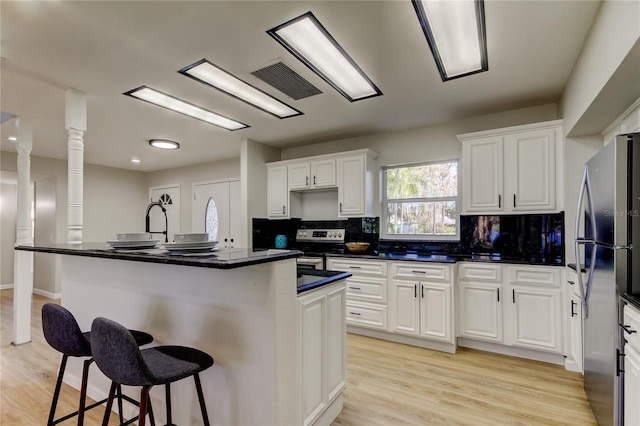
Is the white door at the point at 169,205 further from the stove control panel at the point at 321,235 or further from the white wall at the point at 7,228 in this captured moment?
Answer: the stove control panel at the point at 321,235

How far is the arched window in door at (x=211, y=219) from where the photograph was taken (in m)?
5.89

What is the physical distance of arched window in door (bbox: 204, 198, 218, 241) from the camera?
19.3 feet

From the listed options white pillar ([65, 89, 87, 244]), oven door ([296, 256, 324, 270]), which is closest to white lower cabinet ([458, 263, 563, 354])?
oven door ([296, 256, 324, 270])

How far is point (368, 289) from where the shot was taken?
11.4ft

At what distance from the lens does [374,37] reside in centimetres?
204

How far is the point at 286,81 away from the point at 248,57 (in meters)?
0.44

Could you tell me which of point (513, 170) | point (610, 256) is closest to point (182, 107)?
point (513, 170)

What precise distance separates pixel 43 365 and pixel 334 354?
2.81 metres

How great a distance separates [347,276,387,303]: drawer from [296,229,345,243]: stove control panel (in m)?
0.92

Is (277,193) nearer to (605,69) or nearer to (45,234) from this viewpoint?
(605,69)

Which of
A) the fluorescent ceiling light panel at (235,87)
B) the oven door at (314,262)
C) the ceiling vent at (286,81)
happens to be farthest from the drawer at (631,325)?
the fluorescent ceiling light panel at (235,87)

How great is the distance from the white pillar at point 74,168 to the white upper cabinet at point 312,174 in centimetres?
244

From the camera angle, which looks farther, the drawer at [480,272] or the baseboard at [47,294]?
the baseboard at [47,294]

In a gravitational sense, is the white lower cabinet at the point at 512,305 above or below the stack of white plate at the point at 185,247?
below
